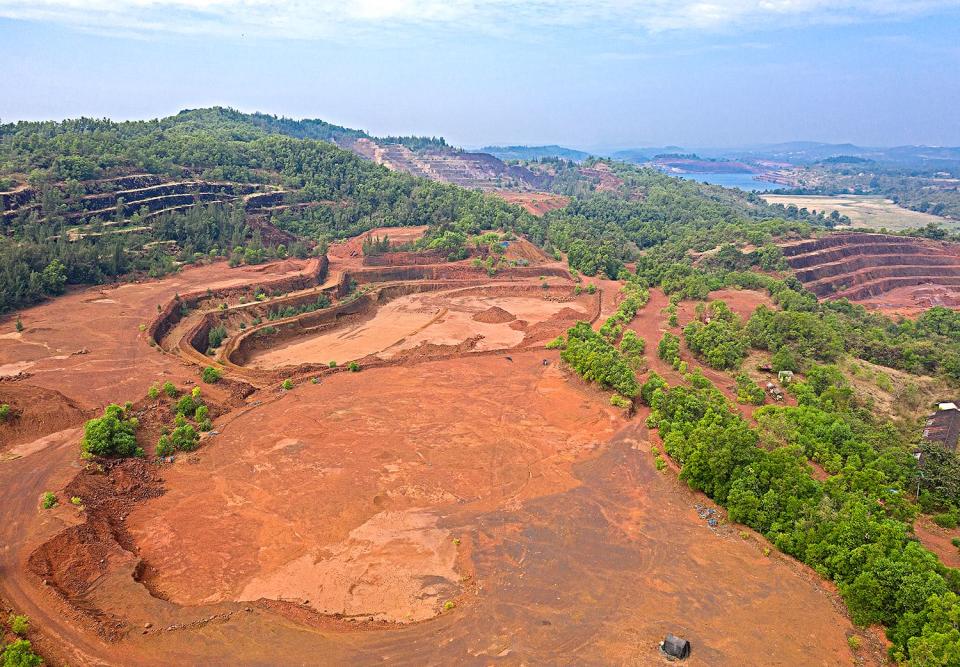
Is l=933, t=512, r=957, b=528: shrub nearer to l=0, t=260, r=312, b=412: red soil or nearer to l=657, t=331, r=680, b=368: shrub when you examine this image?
l=657, t=331, r=680, b=368: shrub

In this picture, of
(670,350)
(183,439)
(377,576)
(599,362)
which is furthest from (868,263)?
(183,439)

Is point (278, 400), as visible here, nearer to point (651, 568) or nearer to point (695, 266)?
point (651, 568)

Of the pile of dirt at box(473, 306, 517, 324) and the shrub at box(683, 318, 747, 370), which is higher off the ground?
the shrub at box(683, 318, 747, 370)

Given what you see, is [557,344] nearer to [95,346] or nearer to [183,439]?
[183,439]

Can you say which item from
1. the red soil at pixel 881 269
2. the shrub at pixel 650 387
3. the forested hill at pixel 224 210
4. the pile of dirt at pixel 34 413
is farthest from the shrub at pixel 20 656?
the red soil at pixel 881 269

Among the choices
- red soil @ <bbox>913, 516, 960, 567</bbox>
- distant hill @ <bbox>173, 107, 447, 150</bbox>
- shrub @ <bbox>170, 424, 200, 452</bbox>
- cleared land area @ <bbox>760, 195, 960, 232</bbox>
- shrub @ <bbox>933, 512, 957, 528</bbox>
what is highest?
distant hill @ <bbox>173, 107, 447, 150</bbox>

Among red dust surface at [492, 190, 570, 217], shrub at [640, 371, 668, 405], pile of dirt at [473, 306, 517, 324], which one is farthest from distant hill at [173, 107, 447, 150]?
shrub at [640, 371, 668, 405]
